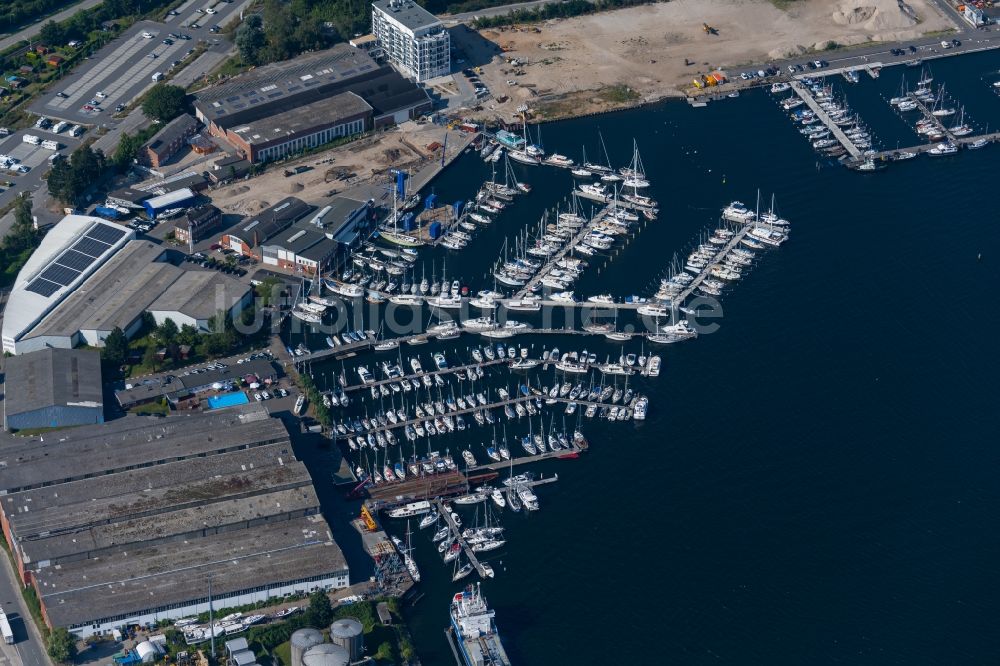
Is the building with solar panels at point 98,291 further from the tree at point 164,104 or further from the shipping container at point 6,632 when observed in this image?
the shipping container at point 6,632

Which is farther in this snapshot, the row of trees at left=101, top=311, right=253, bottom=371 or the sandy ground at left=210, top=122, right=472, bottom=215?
the sandy ground at left=210, top=122, right=472, bottom=215

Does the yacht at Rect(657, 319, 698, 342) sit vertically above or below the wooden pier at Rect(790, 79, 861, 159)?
below

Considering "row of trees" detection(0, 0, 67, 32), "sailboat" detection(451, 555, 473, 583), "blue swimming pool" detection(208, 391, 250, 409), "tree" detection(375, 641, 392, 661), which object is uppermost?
"row of trees" detection(0, 0, 67, 32)

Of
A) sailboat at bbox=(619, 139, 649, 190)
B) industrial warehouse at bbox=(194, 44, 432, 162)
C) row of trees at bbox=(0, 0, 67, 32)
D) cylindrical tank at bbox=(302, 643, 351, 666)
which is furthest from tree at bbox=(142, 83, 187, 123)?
cylindrical tank at bbox=(302, 643, 351, 666)

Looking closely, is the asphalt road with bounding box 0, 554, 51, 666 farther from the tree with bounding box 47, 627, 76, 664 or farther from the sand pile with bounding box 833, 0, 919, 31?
the sand pile with bounding box 833, 0, 919, 31

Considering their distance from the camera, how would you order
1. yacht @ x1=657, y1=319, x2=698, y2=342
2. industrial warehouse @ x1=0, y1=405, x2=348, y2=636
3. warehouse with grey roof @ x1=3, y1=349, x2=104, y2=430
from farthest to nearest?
yacht @ x1=657, y1=319, x2=698, y2=342 → warehouse with grey roof @ x1=3, y1=349, x2=104, y2=430 → industrial warehouse @ x1=0, y1=405, x2=348, y2=636

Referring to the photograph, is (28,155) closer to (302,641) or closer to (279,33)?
(279,33)

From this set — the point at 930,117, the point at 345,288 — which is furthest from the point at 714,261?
the point at 930,117
